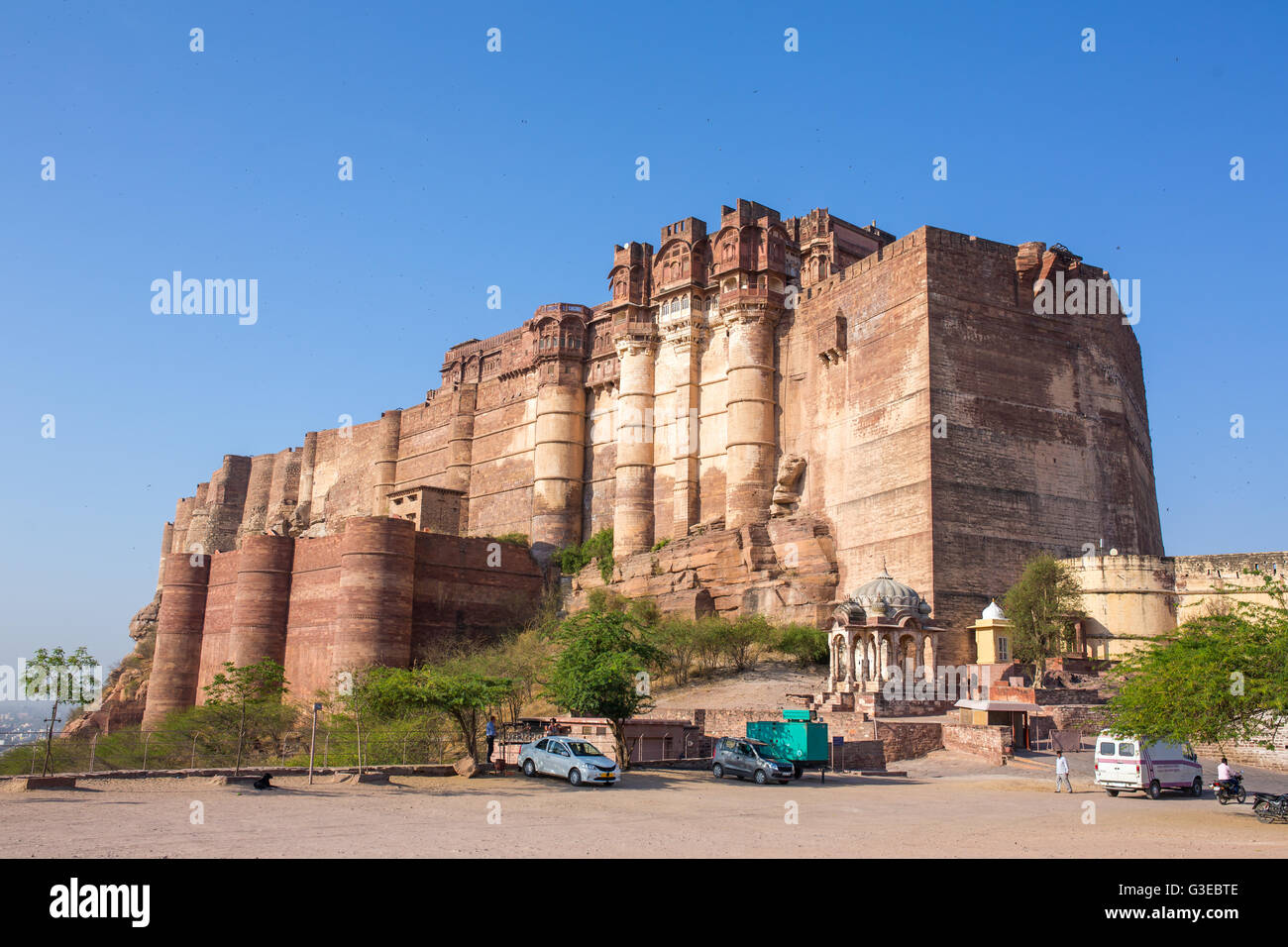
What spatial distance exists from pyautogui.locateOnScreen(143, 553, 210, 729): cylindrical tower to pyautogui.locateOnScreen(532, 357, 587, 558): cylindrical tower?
1463 centimetres

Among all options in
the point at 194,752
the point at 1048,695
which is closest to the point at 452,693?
the point at 194,752

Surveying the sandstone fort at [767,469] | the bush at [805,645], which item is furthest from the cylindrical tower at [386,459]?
the bush at [805,645]

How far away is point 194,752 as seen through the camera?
→ 20984 mm

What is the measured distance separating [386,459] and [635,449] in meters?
22.4

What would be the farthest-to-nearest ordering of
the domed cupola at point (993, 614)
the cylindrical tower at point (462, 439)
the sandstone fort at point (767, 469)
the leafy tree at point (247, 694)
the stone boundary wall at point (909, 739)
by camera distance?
1. the cylindrical tower at point (462, 439)
2. the sandstone fort at point (767, 469)
3. the domed cupola at point (993, 614)
4. the leafy tree at point (247, 694)
5. the stone boundary wall at point (909, 739)

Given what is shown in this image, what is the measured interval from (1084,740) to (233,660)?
1271 inches

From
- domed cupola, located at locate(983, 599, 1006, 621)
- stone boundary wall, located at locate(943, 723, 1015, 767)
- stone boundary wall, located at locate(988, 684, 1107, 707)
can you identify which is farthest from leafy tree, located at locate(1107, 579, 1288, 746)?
domed cupola, located at locate(983, 599, 1006, 621)

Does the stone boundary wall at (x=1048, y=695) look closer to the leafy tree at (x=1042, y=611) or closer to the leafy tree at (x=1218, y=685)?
the leafy tree at (x=1042, y=611)

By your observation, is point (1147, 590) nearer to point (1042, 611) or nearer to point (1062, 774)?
point (1042, 611)

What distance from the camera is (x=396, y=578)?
136ft

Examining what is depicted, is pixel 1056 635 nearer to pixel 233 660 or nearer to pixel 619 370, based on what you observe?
pixel 619 370

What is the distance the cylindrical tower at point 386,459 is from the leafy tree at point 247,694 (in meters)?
20.8

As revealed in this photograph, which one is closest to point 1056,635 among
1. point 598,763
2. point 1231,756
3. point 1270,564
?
point 1270,564

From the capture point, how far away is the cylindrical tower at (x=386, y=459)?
6378 cm
